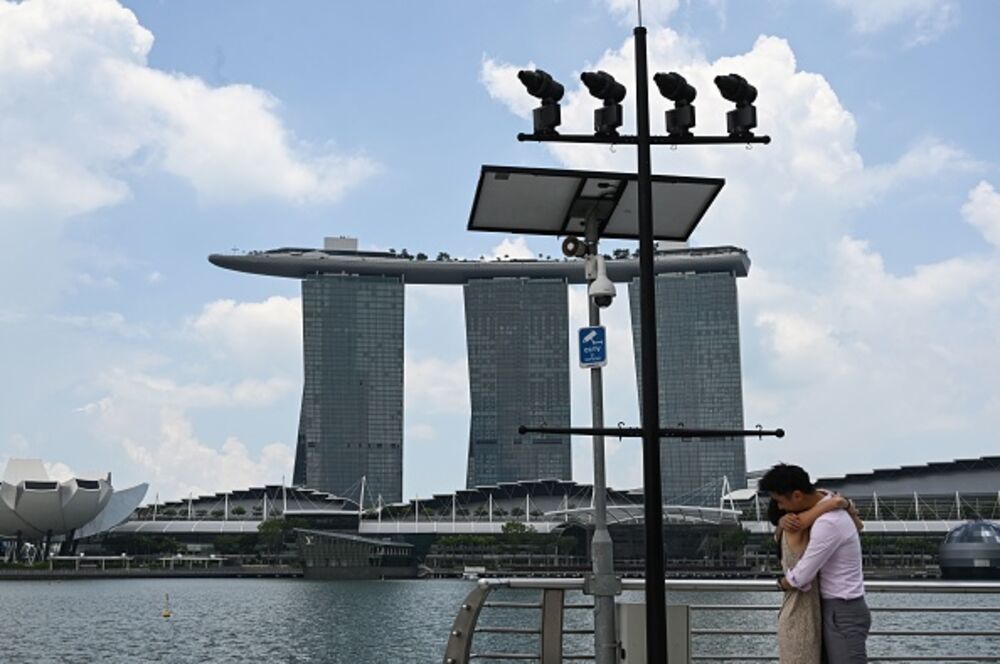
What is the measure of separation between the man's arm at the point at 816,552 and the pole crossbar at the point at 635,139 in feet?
11.2

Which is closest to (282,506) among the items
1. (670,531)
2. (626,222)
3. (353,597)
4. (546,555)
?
(546,555)

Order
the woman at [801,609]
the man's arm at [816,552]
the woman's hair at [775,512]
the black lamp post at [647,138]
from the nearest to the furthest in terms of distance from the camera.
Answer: the man's arm at [816,552] → the woman at [801,609] → the woman's hair at [775,512] → the black lamp post at [647,138]

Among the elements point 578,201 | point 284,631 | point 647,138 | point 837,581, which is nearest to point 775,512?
point 837,581

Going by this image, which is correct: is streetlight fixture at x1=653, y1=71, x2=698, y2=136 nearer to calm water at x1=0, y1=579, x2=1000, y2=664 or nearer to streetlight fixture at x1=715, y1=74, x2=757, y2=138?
streetlight fixture at x1=715, y1=74, x2=757, y2=138

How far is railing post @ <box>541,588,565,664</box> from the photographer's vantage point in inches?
325

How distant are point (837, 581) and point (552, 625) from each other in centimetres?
217

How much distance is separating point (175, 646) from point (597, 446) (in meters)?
40.2

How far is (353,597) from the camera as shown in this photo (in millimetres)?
94312

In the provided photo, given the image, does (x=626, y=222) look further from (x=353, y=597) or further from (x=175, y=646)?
(x=353, y=597)

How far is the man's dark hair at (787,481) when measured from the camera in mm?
7070

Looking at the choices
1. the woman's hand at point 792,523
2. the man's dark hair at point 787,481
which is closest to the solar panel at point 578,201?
the man's dark hair at point 787,481

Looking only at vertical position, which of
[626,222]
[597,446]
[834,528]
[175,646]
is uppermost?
[626,222]

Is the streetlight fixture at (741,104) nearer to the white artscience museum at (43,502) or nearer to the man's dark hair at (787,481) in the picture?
the man's dark hair at (787,481)

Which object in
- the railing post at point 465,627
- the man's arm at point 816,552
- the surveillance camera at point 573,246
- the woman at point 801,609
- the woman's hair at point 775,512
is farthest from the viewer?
the surveillance camera at point 573,246
